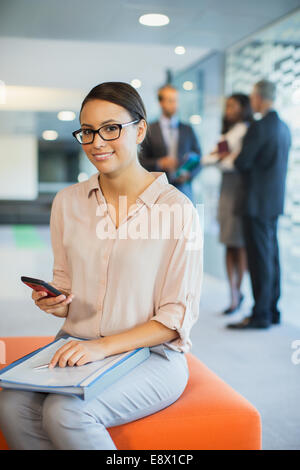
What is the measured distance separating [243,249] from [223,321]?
56cm

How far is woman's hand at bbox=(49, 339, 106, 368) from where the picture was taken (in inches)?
48.6

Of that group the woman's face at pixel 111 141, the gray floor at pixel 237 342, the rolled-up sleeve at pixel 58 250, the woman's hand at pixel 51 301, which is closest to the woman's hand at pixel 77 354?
the woman's hand at pixel 51 301

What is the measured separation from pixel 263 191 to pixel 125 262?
2.16m

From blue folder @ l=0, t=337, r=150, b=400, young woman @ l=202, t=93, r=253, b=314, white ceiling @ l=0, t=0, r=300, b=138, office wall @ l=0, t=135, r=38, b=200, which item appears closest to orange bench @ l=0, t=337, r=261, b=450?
blue folder @ l=0, t=337, r=150, b=400

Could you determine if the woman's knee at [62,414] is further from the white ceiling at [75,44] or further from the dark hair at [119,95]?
the white ceiling at [75,44]

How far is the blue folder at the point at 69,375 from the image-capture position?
1139 mm

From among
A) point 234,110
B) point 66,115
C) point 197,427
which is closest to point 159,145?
point 234,110

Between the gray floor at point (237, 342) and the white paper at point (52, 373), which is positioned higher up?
the white paper at point (52, 373)

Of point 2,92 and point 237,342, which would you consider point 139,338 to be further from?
point 237,342

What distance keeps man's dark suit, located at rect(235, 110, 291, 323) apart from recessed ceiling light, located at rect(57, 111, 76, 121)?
1.19 m

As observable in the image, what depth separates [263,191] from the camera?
11.1 ft

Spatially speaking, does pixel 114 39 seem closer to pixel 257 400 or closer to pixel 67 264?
pixel 67 264

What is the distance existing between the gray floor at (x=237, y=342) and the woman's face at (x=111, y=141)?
0.81 metres

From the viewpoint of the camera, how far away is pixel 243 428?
1.36 metres
